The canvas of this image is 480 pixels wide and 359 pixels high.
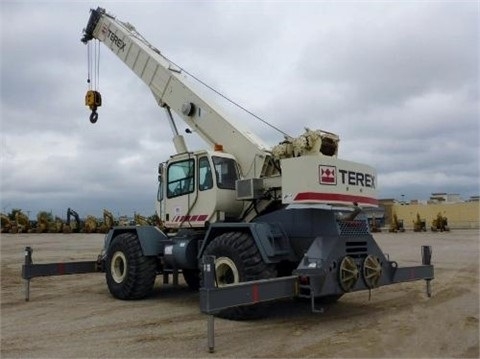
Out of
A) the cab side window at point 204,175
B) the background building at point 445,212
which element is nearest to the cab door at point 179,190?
the cab side window at point 204,175

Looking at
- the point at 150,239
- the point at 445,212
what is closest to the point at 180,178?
the point at 150,239

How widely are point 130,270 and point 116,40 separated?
6.38 m

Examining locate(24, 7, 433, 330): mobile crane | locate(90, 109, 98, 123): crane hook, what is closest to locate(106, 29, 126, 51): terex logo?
locate(24, 7, 433, 330): mobile crane

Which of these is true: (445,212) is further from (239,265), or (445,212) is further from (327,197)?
(239,265)

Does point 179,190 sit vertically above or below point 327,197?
Answer: above

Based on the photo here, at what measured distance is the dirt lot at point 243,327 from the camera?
6.57m

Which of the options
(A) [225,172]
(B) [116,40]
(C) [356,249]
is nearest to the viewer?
(C) [356,249]

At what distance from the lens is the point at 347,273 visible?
8.05 m

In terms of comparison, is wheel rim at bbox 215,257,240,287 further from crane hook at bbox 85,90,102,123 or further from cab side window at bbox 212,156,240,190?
crane hook at bbox 85,90,102,123

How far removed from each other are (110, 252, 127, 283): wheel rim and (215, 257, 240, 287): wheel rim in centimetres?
295

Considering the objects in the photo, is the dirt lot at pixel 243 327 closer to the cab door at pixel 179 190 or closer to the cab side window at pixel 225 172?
the cab door at pixel 179 190

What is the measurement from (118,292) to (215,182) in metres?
3.18

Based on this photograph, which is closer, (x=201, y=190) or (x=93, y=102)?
(x=201, y=190)

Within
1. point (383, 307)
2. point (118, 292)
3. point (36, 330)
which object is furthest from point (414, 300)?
point (36, 330)
